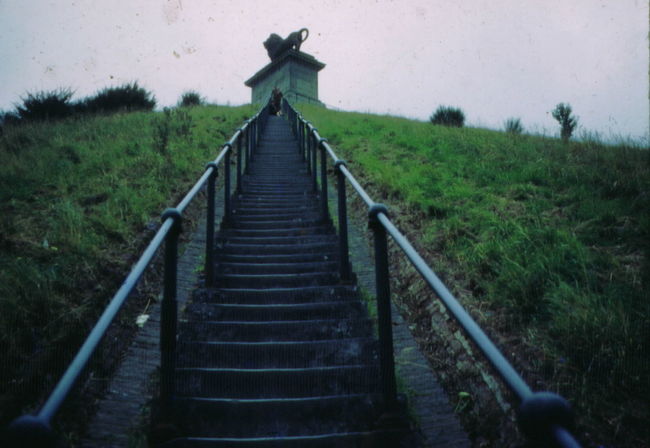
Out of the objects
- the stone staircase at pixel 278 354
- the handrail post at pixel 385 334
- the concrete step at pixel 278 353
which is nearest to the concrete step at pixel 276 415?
the stone staircase at pixel 278 354

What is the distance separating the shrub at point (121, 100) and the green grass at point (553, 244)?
13.5 meters

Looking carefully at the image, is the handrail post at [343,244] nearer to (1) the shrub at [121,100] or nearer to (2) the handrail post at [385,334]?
(2) the handrail post at [385,334]

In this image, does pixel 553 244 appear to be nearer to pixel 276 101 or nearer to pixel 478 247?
pixel 478 247

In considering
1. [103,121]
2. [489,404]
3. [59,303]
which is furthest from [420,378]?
[103,121]

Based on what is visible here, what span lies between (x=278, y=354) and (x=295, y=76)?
1084 inches

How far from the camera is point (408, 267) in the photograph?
12.5 ft

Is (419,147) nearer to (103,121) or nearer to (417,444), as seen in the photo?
(417,444)

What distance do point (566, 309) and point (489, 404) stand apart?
30.1 inches

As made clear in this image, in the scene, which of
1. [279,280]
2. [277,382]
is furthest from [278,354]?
[279,280]

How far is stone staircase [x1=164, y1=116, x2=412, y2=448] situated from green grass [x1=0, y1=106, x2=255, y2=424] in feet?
2.68

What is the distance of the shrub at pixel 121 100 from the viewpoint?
14.9m

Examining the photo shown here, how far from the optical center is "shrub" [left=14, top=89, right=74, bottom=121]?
12.5 meters

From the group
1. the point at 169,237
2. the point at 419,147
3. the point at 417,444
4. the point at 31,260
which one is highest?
the point at 419,147

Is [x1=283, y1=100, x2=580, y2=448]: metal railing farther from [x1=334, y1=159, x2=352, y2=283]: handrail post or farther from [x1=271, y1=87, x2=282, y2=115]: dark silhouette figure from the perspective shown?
[x1=271, y1=87, x2=282, y2=115]: dark silhouette figure
